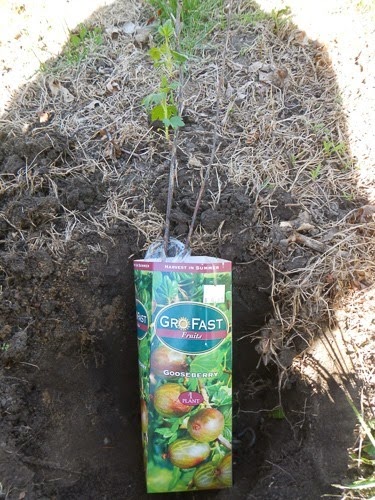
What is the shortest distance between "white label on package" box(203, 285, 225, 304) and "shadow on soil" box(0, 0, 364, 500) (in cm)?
25

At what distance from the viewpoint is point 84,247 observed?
1943 mm

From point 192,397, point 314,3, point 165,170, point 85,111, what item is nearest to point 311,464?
point 192,397

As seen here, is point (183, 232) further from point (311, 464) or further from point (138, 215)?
point (311, 464)

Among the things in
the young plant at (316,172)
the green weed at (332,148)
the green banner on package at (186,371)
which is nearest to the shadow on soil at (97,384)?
the green banner on package at (186,371)

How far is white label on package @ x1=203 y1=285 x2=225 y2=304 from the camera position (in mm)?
1734

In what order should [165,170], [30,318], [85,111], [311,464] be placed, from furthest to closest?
[85,111] → [165,170] → [30,318] → [311,464]

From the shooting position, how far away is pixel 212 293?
5.70 ft

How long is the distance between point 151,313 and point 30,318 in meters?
0.47

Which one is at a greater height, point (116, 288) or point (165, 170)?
point (165, 170)

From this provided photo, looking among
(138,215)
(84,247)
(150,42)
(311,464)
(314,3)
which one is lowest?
(311,464)

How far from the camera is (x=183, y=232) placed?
6.50ft

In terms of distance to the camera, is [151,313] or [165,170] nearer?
[151,313]

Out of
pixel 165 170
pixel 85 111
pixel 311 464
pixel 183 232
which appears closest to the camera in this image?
pixel 311 464

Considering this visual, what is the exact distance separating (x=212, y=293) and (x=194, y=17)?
155 cm
